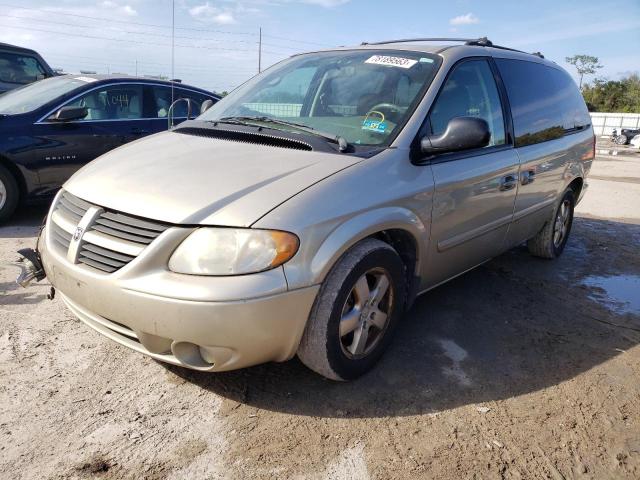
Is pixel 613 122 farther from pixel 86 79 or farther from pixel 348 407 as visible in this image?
pixel 348 407

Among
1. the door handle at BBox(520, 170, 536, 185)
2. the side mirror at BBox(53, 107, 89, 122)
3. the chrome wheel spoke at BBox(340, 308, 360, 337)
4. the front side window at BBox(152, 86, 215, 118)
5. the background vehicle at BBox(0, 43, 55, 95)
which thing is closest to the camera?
the chrome wheel spoke at BBox(340, 308, 360, 337)

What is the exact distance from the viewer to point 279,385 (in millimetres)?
2643

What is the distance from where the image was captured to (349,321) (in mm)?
2531

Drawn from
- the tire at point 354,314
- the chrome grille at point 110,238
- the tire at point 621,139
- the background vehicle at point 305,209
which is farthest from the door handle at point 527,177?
the tire at point 621,139

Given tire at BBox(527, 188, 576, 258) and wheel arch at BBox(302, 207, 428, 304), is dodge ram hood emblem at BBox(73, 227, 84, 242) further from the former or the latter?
tire at BBox(527, 188, 576, 258)

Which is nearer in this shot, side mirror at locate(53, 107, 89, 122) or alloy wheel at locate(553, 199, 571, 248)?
alloy wheel at locate(553, 199, 571, 248)

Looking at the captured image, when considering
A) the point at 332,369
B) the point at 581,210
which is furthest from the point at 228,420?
the point at 581,210

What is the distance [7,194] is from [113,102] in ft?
5.04

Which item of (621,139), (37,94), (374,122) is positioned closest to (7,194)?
(37,94)

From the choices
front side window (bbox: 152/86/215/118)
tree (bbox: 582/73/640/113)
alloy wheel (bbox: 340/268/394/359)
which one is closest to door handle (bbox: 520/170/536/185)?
alloy wheel (bbox: 340/268/394/359)

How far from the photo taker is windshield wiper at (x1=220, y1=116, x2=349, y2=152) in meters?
2.68

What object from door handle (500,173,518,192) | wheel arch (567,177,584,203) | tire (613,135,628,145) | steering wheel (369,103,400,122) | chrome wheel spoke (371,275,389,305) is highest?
steering wheel (369,103,400,122)

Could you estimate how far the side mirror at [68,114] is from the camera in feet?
17.1

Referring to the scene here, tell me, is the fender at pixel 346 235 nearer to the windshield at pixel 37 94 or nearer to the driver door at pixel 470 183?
the driver door at pixel 470 183
